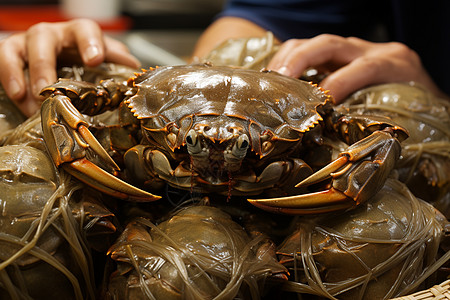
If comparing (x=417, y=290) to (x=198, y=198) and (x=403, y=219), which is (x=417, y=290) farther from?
(x=198, y=198)

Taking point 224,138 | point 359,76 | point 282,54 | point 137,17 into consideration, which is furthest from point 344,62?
point 137,17

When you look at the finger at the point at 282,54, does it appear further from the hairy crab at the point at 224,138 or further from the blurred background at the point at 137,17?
the blurred background at the point at 137,17

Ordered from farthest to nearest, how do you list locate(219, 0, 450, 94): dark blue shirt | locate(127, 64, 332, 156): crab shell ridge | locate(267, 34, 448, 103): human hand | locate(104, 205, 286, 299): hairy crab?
locate(219, 0, 450, 94): dark blue shirt → locate(267, 34, 448, 103): human hand → locate(127, 64, 332, 156): crab shell ridge → locate(104, 205, 286, 299): hairy crab

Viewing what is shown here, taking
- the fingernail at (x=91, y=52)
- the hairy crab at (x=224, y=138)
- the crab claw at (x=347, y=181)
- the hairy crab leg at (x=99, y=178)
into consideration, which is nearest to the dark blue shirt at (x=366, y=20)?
the fingernail at (x=91, y=52)

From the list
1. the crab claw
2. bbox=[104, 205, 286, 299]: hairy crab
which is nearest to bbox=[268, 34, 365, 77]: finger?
the crab claw

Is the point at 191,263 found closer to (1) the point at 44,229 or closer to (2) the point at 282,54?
(1) the point at 44,229

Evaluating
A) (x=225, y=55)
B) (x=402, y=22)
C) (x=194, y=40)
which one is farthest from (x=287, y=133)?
(x=194, y=40)

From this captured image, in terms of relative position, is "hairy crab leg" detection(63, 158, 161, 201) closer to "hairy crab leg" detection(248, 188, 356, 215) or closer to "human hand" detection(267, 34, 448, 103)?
"hairy crab leg" detection(248, 188, 356, 215)
